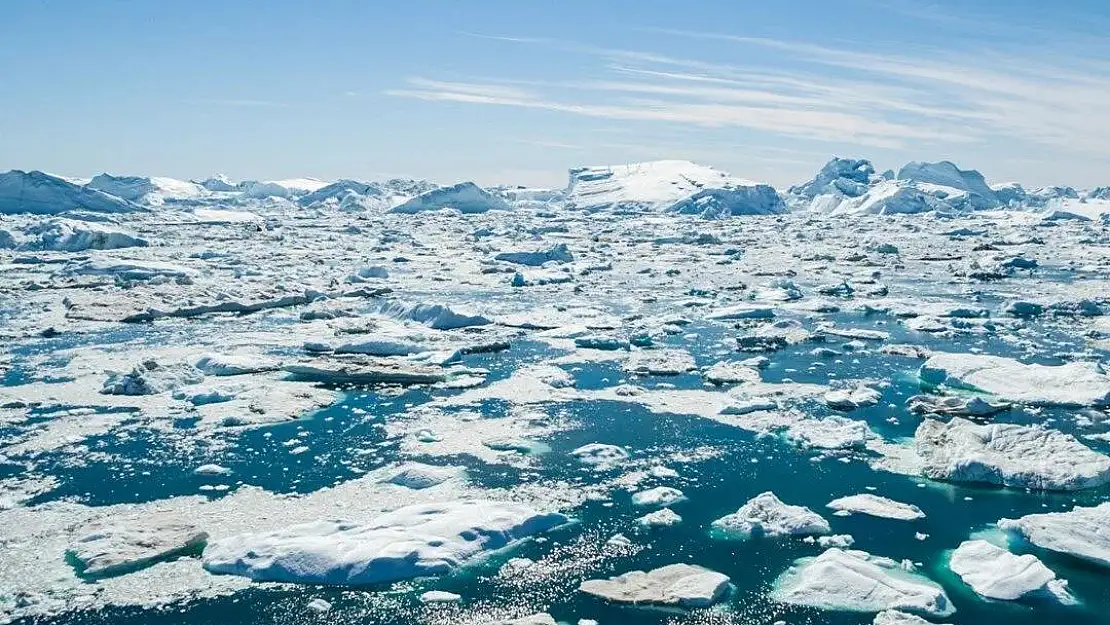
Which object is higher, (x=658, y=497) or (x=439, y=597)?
(x=658, y=497)

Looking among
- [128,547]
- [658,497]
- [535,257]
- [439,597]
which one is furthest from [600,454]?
[535,257]

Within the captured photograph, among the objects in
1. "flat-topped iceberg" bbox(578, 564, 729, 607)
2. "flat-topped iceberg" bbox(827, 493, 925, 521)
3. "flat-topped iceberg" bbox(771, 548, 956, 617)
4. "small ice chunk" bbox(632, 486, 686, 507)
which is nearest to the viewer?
"flat-topped iceberg" bbox(771, 548, 956, 617)

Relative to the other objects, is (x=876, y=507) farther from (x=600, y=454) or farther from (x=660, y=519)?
(x=600, y=454)

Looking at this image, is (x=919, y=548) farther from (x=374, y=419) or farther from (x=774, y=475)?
(x=374, y=419)

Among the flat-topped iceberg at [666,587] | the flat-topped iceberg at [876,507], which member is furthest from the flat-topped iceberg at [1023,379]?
the flat-topped iceberg at [666,587]

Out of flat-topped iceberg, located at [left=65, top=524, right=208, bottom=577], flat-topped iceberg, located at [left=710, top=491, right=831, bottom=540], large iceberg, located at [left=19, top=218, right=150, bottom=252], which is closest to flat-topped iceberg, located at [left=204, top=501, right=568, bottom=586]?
flat-topped iceberg, located at [left=65, top=524, right=208, bottom=577]

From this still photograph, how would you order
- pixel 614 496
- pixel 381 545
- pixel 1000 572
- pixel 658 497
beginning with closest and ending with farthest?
1. pixel 1000 572
2. pixel 381 545
3. pixel 658 497
4. pixel 614 496

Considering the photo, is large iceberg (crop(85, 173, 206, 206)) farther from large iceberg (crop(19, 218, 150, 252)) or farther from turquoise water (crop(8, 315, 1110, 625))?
turquoise water (crop(8, 315, 1110, 625))
